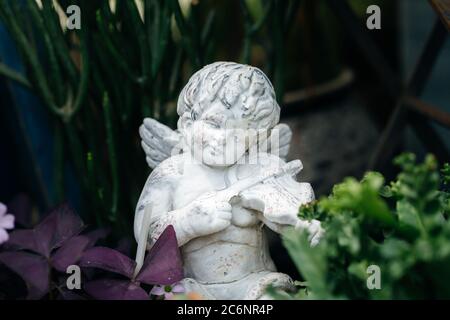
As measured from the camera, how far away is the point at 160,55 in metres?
2.01

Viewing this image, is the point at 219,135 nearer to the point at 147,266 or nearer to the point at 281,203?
the point at 281,203

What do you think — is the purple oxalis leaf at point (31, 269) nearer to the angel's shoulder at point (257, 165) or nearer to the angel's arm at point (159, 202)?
the angel's arm at point (159, 202)

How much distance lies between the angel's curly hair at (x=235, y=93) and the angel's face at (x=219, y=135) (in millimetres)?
16

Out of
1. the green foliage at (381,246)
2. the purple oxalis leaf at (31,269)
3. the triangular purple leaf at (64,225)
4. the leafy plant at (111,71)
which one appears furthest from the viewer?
the leafy plant at (111,71)

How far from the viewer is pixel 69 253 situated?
149 cm

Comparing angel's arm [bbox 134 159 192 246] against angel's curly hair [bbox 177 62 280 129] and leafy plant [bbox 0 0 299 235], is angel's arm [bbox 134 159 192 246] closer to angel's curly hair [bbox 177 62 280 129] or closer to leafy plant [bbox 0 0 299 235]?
angel's curly hair [bbox 177 62 280 129]

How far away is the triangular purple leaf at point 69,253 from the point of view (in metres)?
1.47

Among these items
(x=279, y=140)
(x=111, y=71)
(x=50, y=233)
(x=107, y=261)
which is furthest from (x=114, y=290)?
(x=111, y=71)

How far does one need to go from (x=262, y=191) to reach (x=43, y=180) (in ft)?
3.60

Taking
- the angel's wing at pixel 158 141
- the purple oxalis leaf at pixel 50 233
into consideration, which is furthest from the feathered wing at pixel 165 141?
the purple oxalis leaf at pixel 50 233

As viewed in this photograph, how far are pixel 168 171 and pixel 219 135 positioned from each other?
0.50 feet

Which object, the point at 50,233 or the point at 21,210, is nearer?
the point at 50,233

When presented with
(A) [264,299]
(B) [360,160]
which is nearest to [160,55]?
(A) [264,299]
